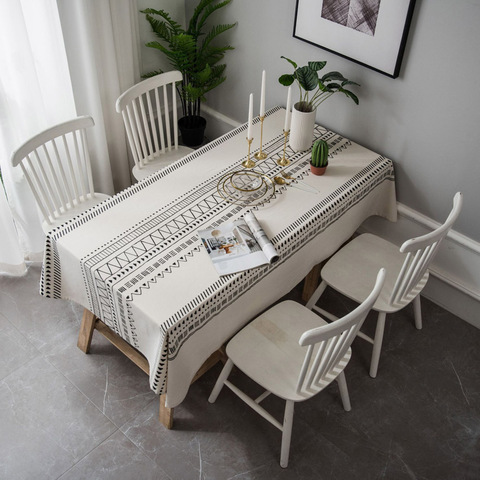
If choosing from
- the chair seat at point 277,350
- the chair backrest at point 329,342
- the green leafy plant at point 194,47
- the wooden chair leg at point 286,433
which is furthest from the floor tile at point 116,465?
the green leafy plant at point 194,47

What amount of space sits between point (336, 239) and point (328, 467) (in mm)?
963

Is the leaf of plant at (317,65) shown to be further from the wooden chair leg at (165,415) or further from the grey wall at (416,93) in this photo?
the wooden chair leg at (165,415)

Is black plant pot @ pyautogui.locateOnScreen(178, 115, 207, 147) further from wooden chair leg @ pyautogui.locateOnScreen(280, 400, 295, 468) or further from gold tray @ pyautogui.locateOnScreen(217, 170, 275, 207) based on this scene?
wooden chair leg @ pyautogui.locateOnScreen(280, 400, 295, 468)

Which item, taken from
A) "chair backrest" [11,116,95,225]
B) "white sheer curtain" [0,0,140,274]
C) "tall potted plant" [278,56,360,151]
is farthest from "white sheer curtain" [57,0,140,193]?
"tall potted plant" [278,56,360,151]

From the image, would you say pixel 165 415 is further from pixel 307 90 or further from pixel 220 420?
pixel 307 90

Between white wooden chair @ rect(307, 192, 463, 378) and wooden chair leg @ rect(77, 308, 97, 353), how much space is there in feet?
3.25

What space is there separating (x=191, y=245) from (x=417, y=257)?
86cm

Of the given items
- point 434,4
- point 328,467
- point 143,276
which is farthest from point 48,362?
point 434,4

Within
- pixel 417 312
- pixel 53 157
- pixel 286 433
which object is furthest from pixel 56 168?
pixel 417 312

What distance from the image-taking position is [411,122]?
8.07ft

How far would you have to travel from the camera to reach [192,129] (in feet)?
10.5

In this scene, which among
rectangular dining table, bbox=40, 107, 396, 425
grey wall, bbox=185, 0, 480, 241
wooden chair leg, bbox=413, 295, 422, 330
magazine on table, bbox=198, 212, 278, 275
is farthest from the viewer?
wooden chair leg, bbox=413, 295, 422, 330

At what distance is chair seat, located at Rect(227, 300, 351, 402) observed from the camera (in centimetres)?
195

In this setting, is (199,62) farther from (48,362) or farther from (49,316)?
(48,362)
